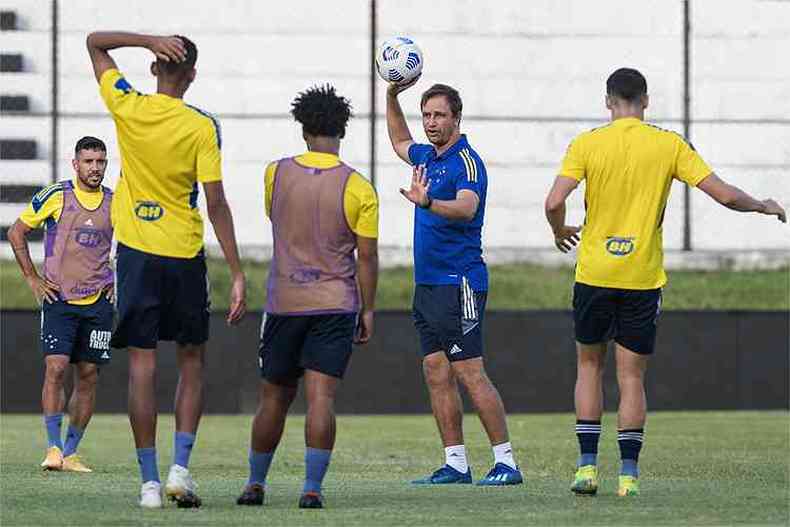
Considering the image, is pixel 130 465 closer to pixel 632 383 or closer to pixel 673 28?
pixel 632 383

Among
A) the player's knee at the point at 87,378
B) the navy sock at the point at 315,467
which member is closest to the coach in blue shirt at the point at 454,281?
the navy sock at the point at 315,467

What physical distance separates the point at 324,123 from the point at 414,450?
5349 millimetres

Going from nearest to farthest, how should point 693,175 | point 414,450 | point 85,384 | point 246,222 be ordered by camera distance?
point 693,175 → point 85,384 → point 414,450 → point 246,222

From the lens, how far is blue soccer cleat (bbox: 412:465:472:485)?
1037cm

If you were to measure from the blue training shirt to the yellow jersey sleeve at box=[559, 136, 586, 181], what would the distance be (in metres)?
0.91

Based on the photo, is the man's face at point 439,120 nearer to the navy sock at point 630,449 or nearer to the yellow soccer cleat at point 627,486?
the navy sock at point 630,449

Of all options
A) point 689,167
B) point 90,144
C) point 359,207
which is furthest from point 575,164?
point 90,144

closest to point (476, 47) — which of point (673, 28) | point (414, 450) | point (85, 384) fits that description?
point (673, 28)

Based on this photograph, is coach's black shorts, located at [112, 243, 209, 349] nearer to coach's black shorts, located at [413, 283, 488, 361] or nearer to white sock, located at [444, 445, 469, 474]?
coach's black shorts, located at [413, 283, 488, 361]

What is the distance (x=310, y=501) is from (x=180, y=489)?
1.87 ft

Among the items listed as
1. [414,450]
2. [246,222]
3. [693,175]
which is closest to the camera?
[693,175]

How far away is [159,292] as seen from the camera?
872 centimetres

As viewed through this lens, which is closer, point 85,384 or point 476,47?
point 85,384

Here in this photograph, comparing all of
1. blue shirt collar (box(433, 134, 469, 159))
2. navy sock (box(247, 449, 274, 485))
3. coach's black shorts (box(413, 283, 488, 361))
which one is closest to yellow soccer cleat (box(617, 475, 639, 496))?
coach's black shorts (box(413, 283, 488, 361))
